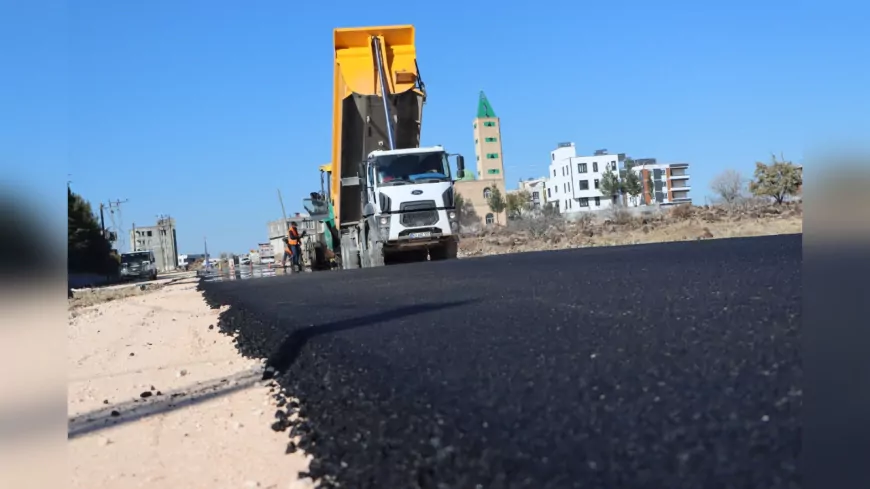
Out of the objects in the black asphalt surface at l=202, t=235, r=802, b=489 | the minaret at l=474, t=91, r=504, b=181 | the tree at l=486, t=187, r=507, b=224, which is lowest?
the black asphalt surface at l=202, t=235, r=802, b=489

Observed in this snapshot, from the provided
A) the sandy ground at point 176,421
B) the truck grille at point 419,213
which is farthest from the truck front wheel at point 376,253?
the sandy ground at point 176,421

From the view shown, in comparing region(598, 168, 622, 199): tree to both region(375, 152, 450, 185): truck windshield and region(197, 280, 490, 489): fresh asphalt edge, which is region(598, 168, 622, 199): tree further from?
region(197, 280, 490, 489): fresh asphalt edge

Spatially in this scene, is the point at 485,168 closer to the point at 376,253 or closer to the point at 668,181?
the point at 668,181

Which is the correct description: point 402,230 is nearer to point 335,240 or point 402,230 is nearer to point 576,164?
point 335,240

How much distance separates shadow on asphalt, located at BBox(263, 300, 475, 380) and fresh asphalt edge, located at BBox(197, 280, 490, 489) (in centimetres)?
24

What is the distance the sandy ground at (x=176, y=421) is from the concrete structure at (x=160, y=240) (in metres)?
70.6

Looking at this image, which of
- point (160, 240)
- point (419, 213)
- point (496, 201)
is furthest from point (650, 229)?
point (160, 240)

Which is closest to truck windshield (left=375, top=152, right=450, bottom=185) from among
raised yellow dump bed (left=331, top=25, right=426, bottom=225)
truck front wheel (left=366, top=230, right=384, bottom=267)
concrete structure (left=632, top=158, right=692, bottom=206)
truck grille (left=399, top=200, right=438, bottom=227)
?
truck grille (left=399, top=200, right=438, bottom=227)

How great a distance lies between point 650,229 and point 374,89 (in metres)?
13.8

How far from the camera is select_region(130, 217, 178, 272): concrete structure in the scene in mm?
75062

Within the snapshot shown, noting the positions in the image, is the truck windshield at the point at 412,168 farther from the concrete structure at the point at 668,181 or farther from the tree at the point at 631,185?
the concrete structure at the point at 668,181

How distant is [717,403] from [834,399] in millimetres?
398

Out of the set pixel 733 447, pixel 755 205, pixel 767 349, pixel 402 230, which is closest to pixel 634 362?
pixel 767 349

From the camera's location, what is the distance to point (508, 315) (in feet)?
18.6
